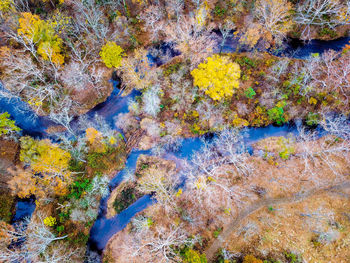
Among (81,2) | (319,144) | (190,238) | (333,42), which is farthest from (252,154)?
(81,2)

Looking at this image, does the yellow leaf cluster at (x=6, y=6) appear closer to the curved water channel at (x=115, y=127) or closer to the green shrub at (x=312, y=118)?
the curved water channel at (x=115, y=127)

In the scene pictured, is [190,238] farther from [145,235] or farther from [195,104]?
[195,104]

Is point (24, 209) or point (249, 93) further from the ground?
point (249, 93)

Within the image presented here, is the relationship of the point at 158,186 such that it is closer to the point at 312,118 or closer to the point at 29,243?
the point at 29,243

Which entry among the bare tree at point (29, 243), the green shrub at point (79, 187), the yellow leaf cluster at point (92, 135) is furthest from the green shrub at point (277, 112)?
the bare tree at point (29, 243)

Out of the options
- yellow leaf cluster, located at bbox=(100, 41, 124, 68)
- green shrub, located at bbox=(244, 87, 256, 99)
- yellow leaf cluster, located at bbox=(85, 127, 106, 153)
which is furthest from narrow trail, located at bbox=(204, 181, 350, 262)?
yellow leaf cluster, located at bbox=(100, 41, 124, 68)

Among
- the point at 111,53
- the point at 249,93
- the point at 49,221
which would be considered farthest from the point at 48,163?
the point at 249,93

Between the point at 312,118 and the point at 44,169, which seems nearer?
the point at 44,169
